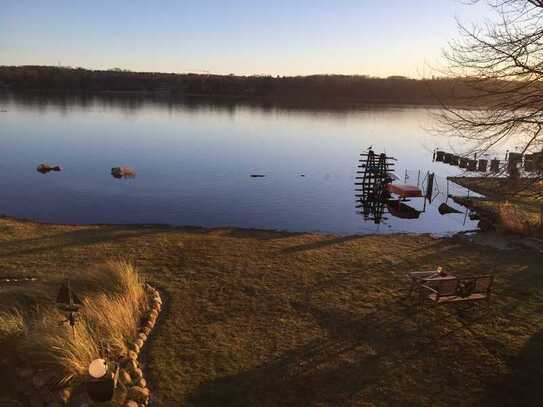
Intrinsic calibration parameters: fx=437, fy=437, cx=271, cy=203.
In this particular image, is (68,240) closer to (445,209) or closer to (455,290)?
(455,290)

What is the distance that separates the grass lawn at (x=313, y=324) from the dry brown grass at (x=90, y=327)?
54 centimetres

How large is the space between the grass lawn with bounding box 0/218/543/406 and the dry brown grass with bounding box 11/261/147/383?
0.54 metres

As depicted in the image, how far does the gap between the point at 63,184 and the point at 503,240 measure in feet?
97.7

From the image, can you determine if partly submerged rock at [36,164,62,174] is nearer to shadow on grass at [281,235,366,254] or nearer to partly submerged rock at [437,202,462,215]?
shadow on grass at [281,235,366,254]

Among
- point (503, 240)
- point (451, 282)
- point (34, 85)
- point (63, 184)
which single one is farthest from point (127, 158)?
point (34, 85)

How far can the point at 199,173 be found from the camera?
4006 cm

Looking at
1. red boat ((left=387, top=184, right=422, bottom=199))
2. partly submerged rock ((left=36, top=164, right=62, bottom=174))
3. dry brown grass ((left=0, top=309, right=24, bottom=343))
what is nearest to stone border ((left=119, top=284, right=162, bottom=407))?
dry brown grass ((left=0, top=309, right=24, bottom=343))

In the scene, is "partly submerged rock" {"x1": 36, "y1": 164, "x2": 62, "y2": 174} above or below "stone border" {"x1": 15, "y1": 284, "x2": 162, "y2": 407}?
below

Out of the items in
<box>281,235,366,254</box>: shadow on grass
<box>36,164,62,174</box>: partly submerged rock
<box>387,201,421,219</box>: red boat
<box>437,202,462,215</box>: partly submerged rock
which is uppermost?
<box>281,235,366,254</box>: shadow on grass

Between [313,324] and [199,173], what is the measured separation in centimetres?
3172

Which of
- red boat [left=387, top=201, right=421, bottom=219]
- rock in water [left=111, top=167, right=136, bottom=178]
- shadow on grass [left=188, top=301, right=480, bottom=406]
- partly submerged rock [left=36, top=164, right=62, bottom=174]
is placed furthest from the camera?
partly submerged rock [left=36, top=164, right=62, bottom=174]

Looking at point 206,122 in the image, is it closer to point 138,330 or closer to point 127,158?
point 127,158

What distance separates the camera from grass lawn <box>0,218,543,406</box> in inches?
295

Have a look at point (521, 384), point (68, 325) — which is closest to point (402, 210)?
point (521, 384)
